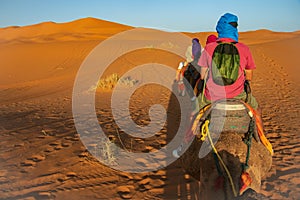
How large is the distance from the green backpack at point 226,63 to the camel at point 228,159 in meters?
0.37

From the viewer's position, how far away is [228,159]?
2.52 meters

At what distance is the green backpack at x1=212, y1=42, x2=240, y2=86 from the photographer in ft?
9.76

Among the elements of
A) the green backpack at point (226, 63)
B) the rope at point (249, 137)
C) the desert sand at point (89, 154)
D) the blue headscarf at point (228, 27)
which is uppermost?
the blue headscarf at point (228, 27)

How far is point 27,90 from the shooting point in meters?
12.4

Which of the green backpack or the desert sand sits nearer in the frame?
the green backpack

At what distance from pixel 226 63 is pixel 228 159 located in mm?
1047

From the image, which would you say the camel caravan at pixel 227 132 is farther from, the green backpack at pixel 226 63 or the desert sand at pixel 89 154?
the desert sand at pixel 89 154

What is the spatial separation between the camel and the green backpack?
0.37m

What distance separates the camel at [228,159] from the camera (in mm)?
2328

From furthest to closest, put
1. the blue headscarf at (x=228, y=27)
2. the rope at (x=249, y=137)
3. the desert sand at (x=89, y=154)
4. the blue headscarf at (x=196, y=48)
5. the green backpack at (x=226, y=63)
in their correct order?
the blue headscarf at (x=196, y=48)
the desert sand at (x=89, y=154)
the blue headscarf at (x=228, y=27)
the green backpack at (x=226, y=63)
the rope at (x=249, y=137)

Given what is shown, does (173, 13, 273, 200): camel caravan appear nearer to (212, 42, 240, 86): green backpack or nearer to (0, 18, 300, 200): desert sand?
(212, 42, 240, 86): green backpack

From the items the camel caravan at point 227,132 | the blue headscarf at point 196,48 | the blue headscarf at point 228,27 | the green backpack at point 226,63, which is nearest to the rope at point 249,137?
the camel caravan at point 227,132

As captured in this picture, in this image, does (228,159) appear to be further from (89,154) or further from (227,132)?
(89,154)

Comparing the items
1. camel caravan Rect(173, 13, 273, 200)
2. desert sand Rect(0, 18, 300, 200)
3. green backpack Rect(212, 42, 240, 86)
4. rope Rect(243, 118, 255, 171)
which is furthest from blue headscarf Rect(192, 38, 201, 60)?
rope Rect(243, 118, 255, 171)
